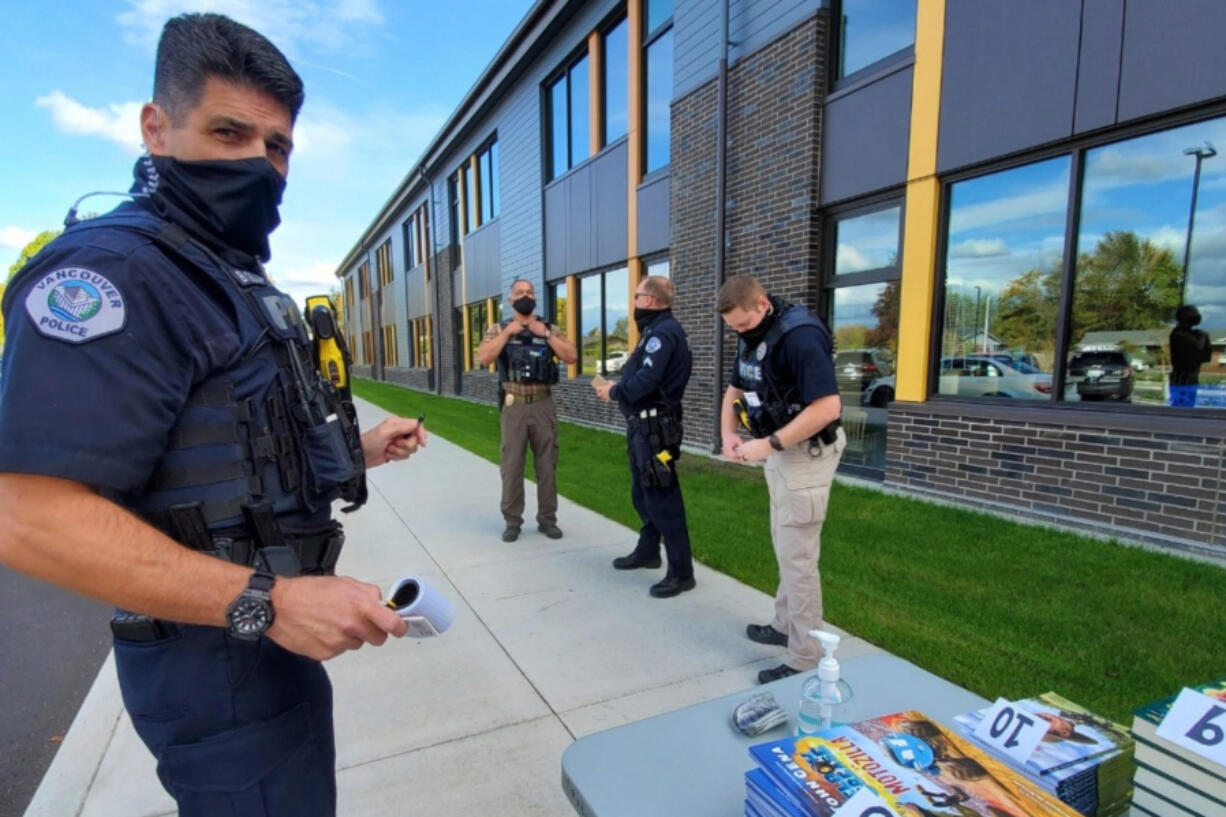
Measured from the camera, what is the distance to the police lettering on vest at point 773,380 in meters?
2.97

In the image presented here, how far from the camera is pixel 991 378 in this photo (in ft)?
18.2

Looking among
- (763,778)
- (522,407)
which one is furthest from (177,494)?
(522,407)

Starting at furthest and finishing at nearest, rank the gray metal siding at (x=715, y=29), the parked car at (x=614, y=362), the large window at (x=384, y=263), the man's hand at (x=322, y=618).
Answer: the large window at (x=384, y=263)
the parked car at (x=614, y=362)
the gray metal siding at (x=715, y=29)
the man's hand at (x=322, y=618)

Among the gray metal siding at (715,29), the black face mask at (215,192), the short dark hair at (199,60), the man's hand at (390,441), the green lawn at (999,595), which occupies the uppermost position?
the gray metal siding at (715,29)

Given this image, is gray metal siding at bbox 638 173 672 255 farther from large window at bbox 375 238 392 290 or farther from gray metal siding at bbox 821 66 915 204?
large window at bbox 375 238 392 290

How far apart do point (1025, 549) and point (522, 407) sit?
3877 mm

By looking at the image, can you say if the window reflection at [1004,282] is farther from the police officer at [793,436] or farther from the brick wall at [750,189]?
the police officer at [793,436]

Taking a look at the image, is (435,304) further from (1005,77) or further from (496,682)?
(496,682)

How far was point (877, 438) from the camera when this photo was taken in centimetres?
657

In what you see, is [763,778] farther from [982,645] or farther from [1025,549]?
[1025,549]

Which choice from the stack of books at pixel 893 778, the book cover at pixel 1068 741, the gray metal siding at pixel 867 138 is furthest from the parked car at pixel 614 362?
the stack of books at pixel 893 778

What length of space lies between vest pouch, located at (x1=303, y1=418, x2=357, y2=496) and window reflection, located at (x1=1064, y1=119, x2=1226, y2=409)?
5.44m

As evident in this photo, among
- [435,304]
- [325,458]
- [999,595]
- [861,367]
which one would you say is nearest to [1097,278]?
[861,367]

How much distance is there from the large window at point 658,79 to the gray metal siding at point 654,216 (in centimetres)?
37
